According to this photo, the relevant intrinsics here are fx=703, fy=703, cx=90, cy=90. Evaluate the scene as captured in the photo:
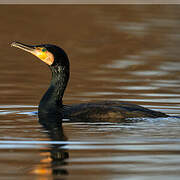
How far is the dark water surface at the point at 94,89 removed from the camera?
23.8 ft

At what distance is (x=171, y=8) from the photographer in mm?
34406

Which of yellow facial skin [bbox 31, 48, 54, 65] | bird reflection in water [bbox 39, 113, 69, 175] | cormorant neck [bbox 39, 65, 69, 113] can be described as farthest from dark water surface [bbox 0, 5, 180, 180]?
yellow facial skin [bbox 31, 48, 54, 65]

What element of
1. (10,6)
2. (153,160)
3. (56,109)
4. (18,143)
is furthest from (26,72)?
(10,6)

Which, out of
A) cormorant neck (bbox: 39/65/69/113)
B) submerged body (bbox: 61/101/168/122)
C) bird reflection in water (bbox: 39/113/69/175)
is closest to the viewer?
bird reflection in water (bbox: 39/113/69/175)

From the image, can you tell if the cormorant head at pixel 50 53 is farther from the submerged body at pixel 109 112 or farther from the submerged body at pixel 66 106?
the submerged body at pixel 109 112

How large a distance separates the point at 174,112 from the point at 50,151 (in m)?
3.42

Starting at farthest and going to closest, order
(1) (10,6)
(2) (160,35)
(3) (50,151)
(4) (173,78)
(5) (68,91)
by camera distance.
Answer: (1) (10,6), (2) (160,35), (4) (173,78), (5) (68,91), (3) (50,151)

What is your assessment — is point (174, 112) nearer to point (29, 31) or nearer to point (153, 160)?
point (153, 160)

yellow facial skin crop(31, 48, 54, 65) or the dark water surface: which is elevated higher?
yellow facial skin crop(31, 48, 54, 65)

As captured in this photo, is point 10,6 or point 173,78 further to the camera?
point 10,6

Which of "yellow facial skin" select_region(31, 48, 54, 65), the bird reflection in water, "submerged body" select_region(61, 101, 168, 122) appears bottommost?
the bird reflection in water

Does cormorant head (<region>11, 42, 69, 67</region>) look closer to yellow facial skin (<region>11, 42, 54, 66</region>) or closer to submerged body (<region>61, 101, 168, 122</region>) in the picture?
yellow facial skin (<region>11, 42, 54, 66</region>)

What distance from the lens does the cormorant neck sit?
1049 centimetres

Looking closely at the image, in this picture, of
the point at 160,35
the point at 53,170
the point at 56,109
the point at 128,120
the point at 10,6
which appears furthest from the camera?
the point at 10,6
